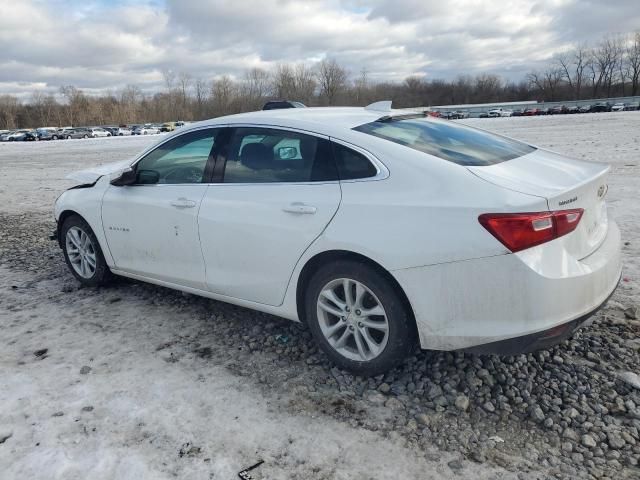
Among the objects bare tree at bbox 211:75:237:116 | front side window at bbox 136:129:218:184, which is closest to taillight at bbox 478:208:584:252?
front side window at bbox 136:129:218:184

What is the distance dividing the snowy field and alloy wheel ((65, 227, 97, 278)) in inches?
28.5

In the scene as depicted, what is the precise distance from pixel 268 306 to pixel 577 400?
198 centimetres

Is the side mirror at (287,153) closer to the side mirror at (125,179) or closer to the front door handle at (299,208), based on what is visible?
the front door handle at (299,208)

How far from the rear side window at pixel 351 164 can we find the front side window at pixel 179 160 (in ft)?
3.91

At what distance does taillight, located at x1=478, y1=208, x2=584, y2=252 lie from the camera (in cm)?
257

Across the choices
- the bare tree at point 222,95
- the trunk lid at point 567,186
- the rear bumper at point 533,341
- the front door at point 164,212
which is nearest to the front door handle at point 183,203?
the front door at point 164,212

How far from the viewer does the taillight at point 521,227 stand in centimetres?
257

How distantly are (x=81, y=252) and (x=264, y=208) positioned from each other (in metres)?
2.54

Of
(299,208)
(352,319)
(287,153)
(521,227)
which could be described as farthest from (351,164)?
(521,227)

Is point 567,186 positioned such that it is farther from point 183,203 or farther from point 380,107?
point 183,203

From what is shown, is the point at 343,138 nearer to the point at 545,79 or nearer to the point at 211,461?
the point at 211,461

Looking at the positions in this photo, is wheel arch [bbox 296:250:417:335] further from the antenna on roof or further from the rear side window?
the antenna on roof

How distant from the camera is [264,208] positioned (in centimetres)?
341

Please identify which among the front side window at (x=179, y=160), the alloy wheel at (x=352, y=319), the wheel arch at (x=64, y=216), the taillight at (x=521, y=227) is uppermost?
the front side window at (x=179, y=160)
